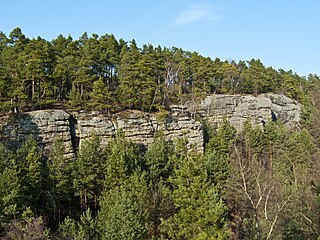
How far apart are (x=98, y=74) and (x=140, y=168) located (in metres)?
19.0

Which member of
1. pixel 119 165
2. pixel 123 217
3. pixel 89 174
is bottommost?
pixel 123 217

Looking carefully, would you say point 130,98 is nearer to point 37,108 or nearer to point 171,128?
point 171,128

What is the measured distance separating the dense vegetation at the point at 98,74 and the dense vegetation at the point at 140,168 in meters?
0.14

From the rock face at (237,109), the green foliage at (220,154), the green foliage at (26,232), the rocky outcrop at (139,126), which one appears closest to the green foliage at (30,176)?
the green foliage at (26,232)

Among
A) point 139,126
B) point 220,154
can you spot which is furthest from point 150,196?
→ point 139,126

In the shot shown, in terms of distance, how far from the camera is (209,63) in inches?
2085

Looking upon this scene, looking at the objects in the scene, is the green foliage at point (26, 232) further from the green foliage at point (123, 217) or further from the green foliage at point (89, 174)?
the green foliage at point (89, 174)

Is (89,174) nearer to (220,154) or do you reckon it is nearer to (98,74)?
(220,154)

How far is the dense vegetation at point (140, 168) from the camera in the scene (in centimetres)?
2100

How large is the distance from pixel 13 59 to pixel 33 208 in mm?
17036

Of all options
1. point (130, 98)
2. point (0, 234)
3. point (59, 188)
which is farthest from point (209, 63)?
point (0, 234)

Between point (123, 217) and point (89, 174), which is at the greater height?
point (89, 174)

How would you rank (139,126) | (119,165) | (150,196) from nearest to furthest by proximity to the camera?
(150,196), (119,165), (139,126)

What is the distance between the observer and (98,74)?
1706 inches
